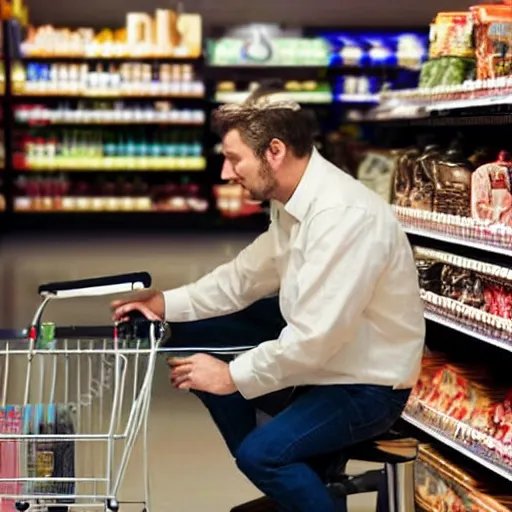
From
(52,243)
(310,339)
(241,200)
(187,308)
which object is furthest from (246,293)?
(241,200)

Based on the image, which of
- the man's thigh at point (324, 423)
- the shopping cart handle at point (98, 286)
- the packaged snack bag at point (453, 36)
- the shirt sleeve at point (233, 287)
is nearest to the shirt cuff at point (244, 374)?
the man's thigh at point (324, 423)

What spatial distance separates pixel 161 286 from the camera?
8.80 m

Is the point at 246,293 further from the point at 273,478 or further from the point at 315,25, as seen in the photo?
the point at 315,25

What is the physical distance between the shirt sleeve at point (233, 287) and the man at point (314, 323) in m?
0.21

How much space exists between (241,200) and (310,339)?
10887 millimetres

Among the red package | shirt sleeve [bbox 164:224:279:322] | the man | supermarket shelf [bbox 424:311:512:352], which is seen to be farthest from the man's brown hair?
the red package

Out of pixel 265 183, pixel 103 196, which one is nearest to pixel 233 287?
pixel 265 183

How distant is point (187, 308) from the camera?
3260 mm

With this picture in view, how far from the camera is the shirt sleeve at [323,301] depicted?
8.90 feet

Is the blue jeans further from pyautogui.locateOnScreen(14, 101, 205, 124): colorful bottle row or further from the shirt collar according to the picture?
pyautogui.locateOnScreen(14, 101, 205, 124): colorful bottle row

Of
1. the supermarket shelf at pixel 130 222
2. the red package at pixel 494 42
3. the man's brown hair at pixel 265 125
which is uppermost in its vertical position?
→ the red package at pixel 494 42

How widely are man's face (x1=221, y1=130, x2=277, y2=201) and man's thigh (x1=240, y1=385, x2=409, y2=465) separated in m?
0.51

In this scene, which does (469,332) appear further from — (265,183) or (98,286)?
(98,286)

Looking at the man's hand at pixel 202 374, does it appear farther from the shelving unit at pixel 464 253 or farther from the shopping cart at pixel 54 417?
the shelving unit at pixel 464 253
